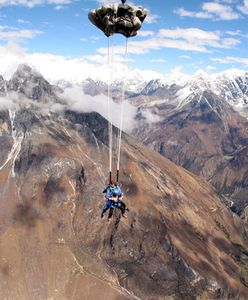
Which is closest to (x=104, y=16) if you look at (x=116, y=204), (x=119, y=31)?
(x=119, y=31)

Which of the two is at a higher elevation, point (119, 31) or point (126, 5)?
point (126, 5)

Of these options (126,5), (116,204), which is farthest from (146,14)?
(116,204)

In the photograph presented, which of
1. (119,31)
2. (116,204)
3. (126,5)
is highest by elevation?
(126,5)

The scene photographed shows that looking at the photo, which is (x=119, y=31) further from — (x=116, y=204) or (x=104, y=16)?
(x=116, y=204)

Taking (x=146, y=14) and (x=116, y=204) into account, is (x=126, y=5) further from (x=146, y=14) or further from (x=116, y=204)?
(x=116, y=204)

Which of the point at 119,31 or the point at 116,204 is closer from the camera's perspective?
the point at 119,31
